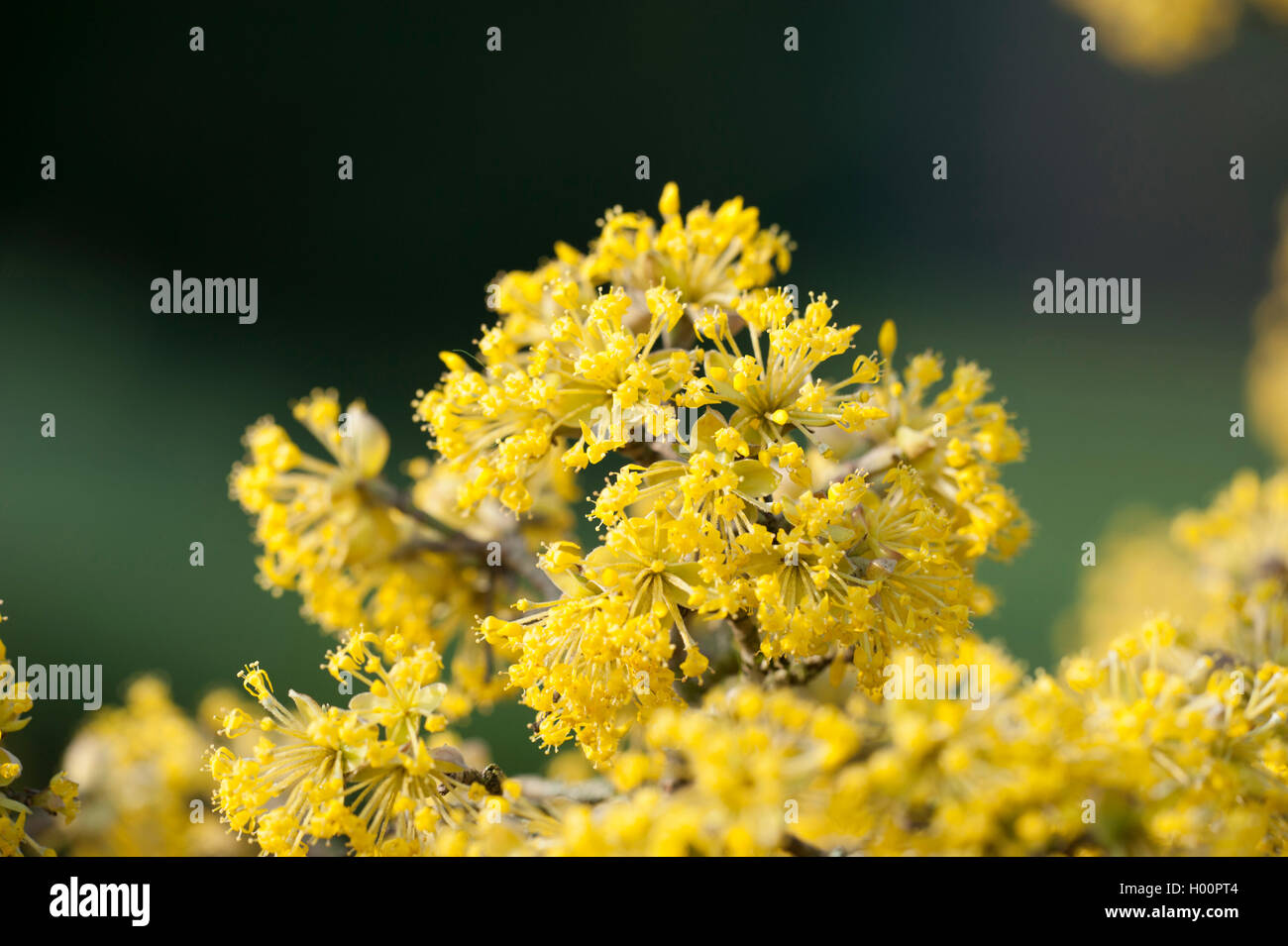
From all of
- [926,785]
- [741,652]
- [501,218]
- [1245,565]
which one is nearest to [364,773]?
[741,652]

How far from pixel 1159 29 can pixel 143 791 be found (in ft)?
9.75

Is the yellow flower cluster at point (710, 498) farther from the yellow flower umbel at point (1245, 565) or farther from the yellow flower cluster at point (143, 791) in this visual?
the yellow flower cluster at point (143, 791)

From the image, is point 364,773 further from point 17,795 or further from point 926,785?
point 926,785

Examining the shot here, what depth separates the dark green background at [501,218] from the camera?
217 cm

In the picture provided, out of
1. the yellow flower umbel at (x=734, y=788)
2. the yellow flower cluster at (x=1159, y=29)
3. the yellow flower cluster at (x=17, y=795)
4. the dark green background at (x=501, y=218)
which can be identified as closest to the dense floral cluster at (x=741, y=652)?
the yellow flower umbel at (x=734, y=788)

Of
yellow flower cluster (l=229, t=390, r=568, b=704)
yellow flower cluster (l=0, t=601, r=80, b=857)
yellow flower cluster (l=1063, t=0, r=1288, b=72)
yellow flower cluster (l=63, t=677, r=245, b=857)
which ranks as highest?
yellow flower cluster (l=1063, t=0, r=1288, b=72)

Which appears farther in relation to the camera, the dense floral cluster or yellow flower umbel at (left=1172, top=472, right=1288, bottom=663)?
yellow flower umbel at (left=1172, top=472, right=1288, bottom=663)

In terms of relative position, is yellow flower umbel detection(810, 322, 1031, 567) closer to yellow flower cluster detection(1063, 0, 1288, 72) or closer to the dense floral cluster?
the dense floral cluster

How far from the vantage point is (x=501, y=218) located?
2.36 metres

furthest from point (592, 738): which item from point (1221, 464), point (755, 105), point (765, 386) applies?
point (1221, 464)

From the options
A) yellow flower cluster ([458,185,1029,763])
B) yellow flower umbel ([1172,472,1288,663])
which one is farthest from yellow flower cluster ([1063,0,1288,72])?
yellow flower cluster ([458,185,1029,763])

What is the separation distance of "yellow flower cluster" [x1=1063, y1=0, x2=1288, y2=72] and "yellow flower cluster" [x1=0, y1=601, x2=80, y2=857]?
9.52 ft

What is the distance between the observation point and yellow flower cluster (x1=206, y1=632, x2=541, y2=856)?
0.67 metres
